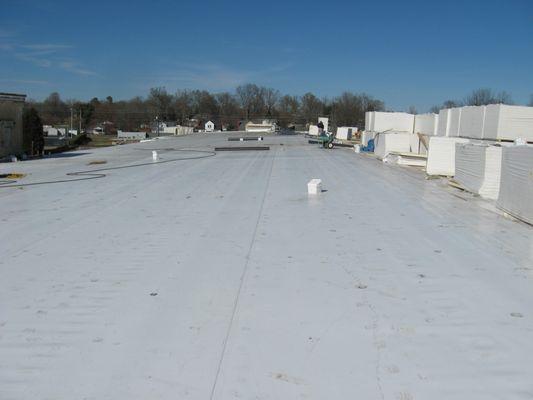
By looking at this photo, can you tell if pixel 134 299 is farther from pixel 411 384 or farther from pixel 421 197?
pixel 421 197

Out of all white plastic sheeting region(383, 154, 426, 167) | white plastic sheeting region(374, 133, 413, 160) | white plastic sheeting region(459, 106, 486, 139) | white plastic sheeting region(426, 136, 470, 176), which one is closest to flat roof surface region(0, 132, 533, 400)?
white plastic sheeting region(426, 136, 470, 176)

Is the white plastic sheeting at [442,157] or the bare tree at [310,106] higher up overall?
the bare tree at [310,106]

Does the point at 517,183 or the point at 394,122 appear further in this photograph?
the point at 394,122

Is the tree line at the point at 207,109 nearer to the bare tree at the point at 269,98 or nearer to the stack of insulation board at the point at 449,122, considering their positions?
the bare tree at the point at 269,98

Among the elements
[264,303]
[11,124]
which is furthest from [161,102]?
[264,303]

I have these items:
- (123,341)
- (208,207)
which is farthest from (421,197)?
(123,341)

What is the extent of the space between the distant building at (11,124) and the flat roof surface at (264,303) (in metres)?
15.2

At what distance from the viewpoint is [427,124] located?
21.2 m

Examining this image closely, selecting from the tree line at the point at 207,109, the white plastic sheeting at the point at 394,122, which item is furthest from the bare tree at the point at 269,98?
the white plastic sheeting at the point at 394,122

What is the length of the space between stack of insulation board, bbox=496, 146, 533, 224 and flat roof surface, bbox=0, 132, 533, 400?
34cm

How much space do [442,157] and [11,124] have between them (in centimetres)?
1883

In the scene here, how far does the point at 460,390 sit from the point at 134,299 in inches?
103

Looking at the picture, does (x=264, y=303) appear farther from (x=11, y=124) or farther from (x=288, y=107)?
(x=288, y=107)

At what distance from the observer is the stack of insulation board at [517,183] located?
712cm
